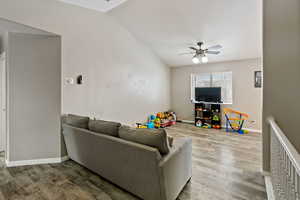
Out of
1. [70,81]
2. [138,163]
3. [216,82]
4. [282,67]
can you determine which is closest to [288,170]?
[138,163]

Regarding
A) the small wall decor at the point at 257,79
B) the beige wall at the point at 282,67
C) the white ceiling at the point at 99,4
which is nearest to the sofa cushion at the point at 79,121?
the white ceiling at the point at 99,4

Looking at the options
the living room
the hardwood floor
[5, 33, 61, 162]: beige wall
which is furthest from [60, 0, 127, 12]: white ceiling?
the hardwood floor

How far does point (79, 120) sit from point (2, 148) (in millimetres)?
2469

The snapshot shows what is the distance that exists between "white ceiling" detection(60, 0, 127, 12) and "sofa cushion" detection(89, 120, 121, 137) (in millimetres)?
2603

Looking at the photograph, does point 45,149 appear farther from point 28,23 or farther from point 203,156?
point 203,156

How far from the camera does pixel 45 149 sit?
Result: 113 inches

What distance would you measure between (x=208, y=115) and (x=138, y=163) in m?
4.83

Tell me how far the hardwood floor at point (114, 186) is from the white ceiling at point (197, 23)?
3015mm

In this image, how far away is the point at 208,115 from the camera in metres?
5.83

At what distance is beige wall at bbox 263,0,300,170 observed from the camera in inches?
72.4

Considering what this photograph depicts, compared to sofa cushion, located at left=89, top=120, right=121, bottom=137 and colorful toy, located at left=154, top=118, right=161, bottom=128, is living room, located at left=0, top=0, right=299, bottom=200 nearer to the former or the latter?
sofa cushion, located at left=89, top=120, right=121, bottom=137

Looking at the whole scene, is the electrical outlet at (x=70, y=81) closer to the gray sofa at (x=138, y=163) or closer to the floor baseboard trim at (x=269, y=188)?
the gray sofa at (x=138, y=163)

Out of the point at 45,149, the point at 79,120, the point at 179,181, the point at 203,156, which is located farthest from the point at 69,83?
the point at 203,156

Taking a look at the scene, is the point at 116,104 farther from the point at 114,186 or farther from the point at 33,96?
the point at 114,186
